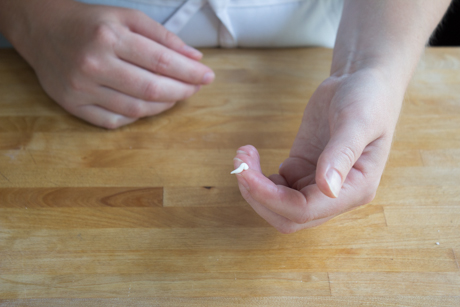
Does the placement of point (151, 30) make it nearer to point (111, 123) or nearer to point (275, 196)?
point (111, 123)

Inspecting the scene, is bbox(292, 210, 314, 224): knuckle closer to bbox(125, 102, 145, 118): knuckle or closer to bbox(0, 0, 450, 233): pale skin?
bbox(0, 0, 450, 233): pale skin

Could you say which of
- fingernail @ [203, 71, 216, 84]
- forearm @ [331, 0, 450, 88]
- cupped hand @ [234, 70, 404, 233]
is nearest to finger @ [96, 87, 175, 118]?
fingernail @ [203, 71, 216, 84]

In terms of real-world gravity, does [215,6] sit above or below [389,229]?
above

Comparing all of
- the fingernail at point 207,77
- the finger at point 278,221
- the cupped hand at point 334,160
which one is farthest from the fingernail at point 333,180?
the fingernail at point 207,77

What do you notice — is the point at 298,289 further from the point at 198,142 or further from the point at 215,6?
the point at 215,6

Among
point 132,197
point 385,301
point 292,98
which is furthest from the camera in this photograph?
point 292,98

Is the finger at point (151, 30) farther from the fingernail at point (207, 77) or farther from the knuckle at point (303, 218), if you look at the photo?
the knuckle at point (303, 218)

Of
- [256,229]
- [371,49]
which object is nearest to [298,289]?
[256,229]
